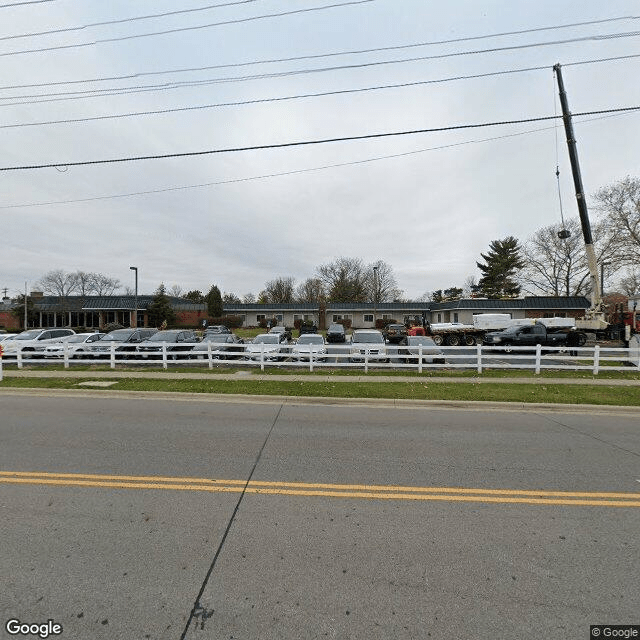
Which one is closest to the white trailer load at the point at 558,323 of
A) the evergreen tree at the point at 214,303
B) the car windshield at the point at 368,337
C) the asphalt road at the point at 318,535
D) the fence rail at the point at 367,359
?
the fence rail at the point at 367,359

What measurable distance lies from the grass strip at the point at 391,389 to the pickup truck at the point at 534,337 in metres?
10.6

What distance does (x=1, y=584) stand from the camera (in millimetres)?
2512

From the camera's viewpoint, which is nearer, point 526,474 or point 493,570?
point 493,570

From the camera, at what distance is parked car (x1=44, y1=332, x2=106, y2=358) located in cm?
1484

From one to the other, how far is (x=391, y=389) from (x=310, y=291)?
62727 millimetres

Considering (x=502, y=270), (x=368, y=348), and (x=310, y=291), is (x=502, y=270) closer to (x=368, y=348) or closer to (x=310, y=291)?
(x=310, y=291)

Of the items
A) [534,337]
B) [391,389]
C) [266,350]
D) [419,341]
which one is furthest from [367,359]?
[534,337]

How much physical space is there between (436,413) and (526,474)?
332 centimetres

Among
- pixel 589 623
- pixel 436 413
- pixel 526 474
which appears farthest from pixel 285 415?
pixel 589 623

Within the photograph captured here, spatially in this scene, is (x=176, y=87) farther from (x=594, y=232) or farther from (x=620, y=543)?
(x=594, y=232)

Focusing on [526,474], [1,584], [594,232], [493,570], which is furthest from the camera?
[594,232]

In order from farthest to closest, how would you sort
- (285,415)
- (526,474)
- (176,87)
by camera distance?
(176,87), (285,415), (526,474)

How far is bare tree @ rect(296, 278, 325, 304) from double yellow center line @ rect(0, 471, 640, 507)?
6613 centimetres

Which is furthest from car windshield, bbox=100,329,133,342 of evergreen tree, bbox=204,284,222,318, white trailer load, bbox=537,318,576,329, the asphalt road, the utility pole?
evergreen tree, bbox=204,284,222,318
